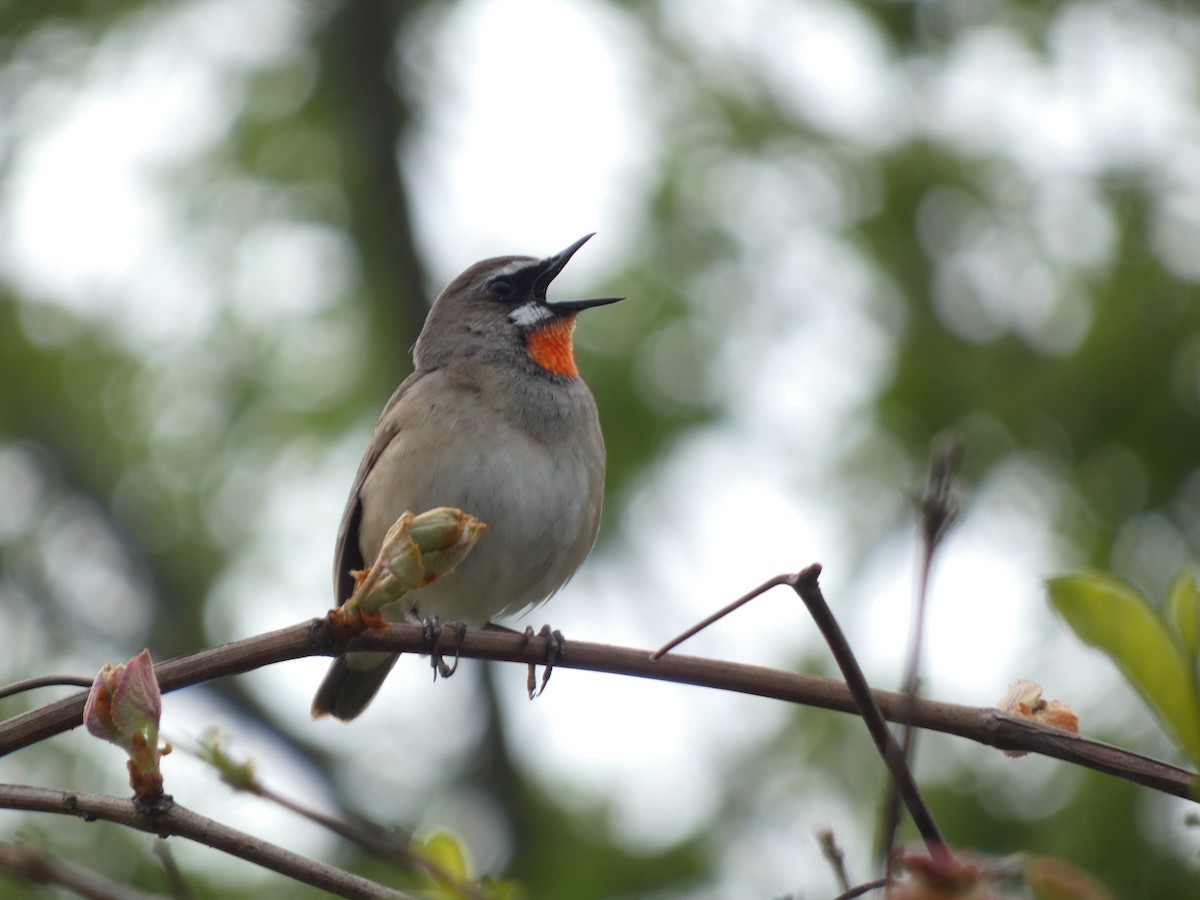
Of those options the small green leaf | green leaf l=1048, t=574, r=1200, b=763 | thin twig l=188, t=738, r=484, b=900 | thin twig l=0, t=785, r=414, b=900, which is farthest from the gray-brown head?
green leaf l=1048, t=574, r=1200, b=763

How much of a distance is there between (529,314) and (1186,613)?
16.3ft

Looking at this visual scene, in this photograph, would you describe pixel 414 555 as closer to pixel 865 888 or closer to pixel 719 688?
pixel 719 688

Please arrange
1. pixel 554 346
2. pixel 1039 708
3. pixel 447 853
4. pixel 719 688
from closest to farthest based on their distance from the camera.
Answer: pixel 719 688, pixel 1039 708, pixel 447 853, pixel 554 346

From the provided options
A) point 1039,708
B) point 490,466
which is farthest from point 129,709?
point 490,466

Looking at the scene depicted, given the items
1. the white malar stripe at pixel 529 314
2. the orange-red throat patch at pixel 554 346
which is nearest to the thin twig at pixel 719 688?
the orange-red throat patch at pixel 554 346

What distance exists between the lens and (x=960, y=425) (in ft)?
23.7

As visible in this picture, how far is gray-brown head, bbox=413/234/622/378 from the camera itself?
5.97m

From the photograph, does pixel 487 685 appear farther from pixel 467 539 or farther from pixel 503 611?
pixel 467 539

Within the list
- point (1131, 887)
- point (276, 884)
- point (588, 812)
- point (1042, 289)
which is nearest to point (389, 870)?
point (276, 884)

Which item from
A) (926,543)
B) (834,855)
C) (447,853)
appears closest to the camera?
(926,543)

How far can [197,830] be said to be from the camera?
1.82 meters

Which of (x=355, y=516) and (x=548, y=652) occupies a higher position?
(x=355, y=516)

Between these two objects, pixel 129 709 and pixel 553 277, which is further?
→ pixel 553 277

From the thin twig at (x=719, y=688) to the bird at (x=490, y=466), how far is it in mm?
2780
